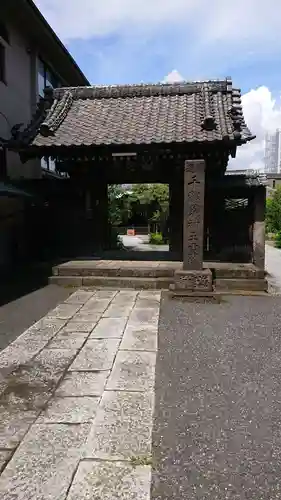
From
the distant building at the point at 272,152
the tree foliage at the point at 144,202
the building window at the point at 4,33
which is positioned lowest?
the tree foliage at the point at 144,202

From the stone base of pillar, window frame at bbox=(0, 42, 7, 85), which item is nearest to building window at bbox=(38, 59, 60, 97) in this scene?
window frame at bbox=(0, 42, 7, 85)

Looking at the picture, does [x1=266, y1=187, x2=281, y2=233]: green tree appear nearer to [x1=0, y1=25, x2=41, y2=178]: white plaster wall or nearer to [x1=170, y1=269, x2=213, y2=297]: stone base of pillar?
[x1=0, y1=25, x2=41, y2=178]: white plaster wall

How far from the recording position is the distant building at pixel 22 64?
35.1ft

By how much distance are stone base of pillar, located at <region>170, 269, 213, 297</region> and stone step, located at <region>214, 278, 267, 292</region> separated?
772 millimetres

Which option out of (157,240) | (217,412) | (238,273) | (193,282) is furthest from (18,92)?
(157,240)

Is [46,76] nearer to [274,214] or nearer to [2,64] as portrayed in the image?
[2,64]

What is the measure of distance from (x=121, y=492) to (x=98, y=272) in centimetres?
696

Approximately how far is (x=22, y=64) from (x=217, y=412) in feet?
40.7

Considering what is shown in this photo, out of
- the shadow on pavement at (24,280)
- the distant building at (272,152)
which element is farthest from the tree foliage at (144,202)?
the distant building at (272,152)

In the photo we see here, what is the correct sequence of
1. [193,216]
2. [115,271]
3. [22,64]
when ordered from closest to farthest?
1. [193,216]
2. [115,271]
3. [22,64]

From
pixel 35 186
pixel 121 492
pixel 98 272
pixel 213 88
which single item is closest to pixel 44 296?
pixel 98 272

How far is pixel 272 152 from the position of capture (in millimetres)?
95562

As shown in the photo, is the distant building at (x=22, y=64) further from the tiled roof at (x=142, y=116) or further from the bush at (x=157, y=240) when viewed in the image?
the bush at (x=157, y=240)

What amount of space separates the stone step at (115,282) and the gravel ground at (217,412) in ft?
9.08
